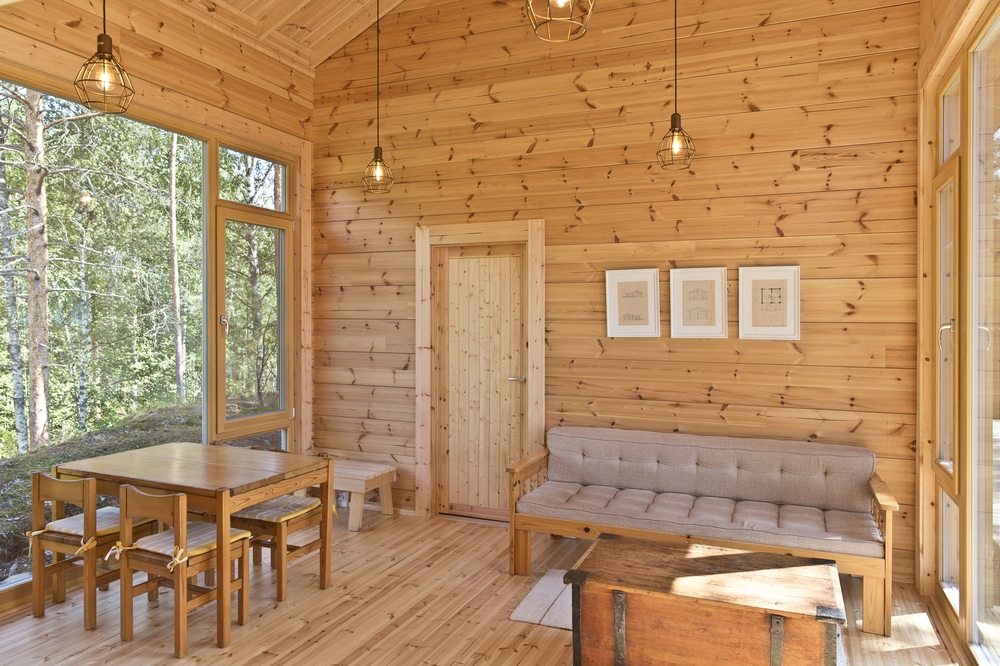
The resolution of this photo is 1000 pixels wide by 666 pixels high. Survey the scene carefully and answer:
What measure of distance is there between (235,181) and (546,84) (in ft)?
7.81

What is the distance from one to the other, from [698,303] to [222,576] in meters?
3.16

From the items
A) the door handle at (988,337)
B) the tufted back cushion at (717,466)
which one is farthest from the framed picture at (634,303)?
the door handle at (988,337)

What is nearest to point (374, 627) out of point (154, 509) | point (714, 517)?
point (154, 509)

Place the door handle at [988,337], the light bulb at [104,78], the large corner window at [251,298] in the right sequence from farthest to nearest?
the large corner window at [251,298], the door handle at [988,337], the light bulb at [104,78]

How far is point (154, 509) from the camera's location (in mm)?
3221

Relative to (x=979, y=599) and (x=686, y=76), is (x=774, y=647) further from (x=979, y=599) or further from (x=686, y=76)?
(x=686, y=76)

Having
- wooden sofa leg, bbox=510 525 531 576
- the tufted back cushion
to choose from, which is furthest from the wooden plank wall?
wooden sofa leg, bbox=510 525 531 576

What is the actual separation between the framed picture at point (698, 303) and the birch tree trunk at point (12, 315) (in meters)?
3.80

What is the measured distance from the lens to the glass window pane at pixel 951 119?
353 cm

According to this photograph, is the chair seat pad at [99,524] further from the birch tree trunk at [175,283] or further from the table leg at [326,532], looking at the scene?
the birch tree trunk at [175,283]

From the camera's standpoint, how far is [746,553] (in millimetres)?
3191

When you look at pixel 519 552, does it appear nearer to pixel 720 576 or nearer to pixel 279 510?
pixel 279 510

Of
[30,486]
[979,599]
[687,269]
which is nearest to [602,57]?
[687,269]

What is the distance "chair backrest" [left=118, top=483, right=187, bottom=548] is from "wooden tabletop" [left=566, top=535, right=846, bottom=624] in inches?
68.1
